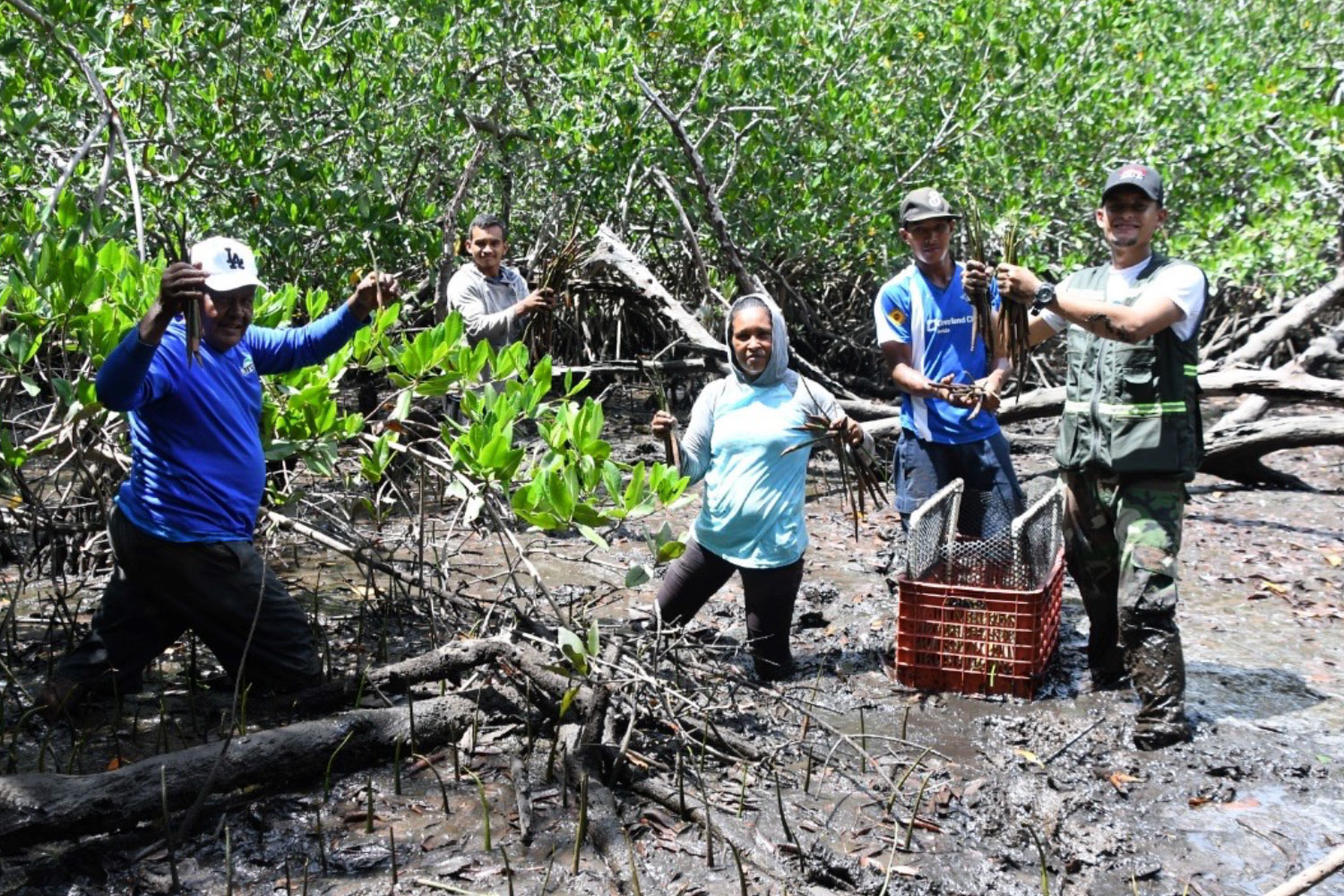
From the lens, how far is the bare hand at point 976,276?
391 centimetres

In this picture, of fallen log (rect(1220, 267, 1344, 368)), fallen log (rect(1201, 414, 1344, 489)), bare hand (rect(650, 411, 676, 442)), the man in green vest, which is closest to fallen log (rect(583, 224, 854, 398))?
fallen log (rect(1201, 414, 1344, 489))

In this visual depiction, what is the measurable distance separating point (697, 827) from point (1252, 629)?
2995 millimetres

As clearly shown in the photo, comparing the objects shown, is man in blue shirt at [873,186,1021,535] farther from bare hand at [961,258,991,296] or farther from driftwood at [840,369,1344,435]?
driftwood at [840,369,1344,435]

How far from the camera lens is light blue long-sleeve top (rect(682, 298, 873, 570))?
4.04 meters

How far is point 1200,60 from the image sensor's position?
9805mm

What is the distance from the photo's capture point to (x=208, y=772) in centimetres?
305

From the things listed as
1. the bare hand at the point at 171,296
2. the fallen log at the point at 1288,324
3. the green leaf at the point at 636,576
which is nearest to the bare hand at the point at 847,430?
the green leaf at the point at 636,576

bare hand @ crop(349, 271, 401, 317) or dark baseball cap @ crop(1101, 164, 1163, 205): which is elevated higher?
dark baseball cap @ crop(1101, 164, 1163, 205)

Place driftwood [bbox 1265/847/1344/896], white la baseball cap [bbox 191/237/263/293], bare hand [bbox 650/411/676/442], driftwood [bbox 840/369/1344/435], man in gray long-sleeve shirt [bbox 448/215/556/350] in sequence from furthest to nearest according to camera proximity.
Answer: driftwood [bbox 840/369/1344/435] < man in gray long-sleeve shirt [bbox 448/215/556/350] < bare hand [bbox 650/411/676/442] < white la baseball cap [bbox 191/237/263/293] < driftwood [bbox 1265/847/1344/896]

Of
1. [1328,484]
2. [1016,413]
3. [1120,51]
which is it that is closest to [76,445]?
[1016,413]

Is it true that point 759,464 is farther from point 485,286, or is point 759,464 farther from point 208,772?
point 485,286

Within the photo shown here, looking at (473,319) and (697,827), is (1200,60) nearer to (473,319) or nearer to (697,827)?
(473,319)

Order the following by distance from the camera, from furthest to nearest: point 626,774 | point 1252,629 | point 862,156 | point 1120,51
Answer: point 1120,51, point 862,156, point 1252,629, point 626,774

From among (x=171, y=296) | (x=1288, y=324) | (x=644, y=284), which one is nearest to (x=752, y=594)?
(x=171, y=296)
